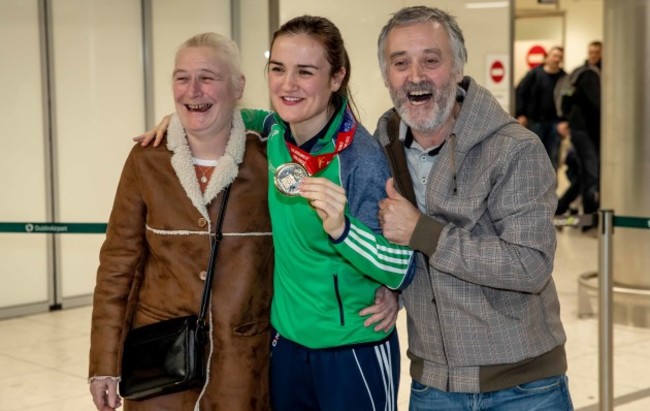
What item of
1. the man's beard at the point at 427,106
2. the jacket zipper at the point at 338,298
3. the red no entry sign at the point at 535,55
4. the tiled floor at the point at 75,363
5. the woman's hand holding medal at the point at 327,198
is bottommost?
the tiled floor at the point at 75,363

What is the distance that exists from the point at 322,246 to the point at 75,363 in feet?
14.7

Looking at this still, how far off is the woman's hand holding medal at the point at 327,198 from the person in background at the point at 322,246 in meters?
0.09

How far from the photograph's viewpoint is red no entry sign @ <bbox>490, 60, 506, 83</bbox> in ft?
26.4

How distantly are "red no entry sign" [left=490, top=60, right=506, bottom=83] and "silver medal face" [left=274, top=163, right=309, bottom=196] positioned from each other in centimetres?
559

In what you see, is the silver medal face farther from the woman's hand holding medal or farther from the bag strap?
the bag strap

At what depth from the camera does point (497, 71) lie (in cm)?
805

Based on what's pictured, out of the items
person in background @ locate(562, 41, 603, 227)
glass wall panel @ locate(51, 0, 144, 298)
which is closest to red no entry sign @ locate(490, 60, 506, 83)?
glass wall panel @ locate(51, 0, 144, 298)

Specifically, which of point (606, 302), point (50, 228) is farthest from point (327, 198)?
point (50, 228)

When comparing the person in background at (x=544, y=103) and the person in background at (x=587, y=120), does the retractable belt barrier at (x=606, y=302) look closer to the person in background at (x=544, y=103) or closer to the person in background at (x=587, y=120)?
the person in background at (x=587, y=120)

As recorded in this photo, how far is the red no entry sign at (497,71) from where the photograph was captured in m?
8.04

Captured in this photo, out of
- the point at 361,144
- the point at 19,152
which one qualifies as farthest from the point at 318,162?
the point at 19,152

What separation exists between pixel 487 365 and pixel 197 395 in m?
0.96

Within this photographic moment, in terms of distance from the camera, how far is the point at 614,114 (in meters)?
7.98

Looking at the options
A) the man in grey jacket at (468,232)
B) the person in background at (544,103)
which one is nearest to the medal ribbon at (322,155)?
the man in grey jacket at (468,232)
